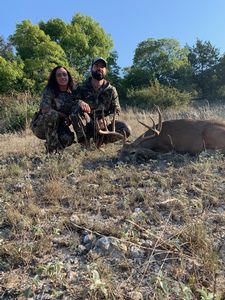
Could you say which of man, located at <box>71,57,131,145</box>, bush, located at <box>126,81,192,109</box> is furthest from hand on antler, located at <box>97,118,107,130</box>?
bush, located at <box>126,81,192,109</box>

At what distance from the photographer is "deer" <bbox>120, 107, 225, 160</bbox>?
5590 mm

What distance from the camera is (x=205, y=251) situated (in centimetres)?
253

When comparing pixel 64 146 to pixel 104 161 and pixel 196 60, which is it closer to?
pixel 104 161

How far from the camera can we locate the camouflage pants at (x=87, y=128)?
5883 mm

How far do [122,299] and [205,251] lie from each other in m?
0.66

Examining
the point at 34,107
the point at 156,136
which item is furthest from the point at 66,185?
the point at 34,107

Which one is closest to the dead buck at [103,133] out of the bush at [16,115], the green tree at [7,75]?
the bush at [16,115]

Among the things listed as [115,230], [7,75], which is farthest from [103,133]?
[7,75]

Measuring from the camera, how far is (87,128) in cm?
612

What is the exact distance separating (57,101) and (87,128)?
622 mm

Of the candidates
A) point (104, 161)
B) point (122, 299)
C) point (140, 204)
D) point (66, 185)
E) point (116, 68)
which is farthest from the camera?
point (116, 68)

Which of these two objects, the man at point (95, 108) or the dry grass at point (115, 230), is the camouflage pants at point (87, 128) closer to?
the man at point (95, 108)

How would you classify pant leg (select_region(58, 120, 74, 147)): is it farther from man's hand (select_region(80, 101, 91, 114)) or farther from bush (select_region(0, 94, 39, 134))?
bush (select_region(0, 94, 39, 134))

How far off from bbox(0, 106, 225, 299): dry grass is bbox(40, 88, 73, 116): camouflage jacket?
4.80 ft
